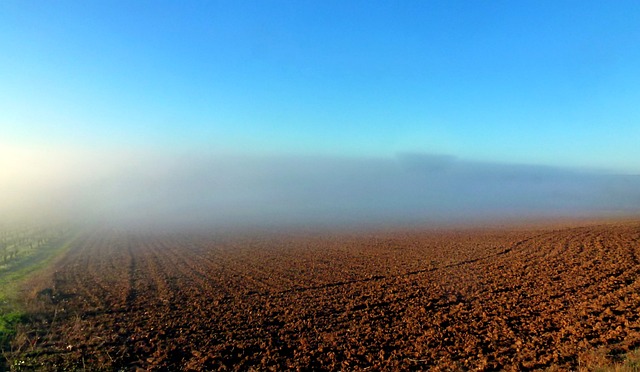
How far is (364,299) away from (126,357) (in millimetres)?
7556

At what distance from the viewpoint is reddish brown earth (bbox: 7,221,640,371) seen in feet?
26.6

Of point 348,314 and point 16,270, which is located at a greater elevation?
point 16,270

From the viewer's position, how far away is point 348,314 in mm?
11180

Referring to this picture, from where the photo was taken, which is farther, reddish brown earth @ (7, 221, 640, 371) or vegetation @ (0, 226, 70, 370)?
vegetation @ (0, 226, 70, 370)

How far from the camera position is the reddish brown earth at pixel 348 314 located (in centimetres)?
810

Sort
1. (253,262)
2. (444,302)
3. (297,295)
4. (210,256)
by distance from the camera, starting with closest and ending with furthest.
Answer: (444,302) → (297,295) → (253,262) → (210,256)

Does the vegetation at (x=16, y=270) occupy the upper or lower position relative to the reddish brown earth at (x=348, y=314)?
upper

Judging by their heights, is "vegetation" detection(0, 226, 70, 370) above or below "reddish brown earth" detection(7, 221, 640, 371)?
above

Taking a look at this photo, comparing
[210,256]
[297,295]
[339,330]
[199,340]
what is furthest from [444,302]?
[210,256]

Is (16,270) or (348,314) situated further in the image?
(16,270)

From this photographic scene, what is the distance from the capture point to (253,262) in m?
22.0

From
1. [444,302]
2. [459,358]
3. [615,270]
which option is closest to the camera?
[459,358]

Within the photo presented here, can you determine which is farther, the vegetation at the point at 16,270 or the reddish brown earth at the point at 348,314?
the vegetation at the point at 16,270

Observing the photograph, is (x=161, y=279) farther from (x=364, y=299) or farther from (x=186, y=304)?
(x=364, y=299)
